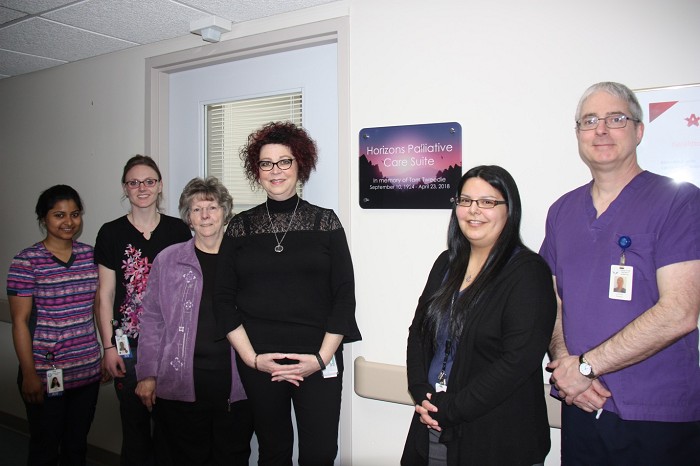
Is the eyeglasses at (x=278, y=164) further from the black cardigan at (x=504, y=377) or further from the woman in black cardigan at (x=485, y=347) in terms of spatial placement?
the black cardigan at (x=504, y=377)

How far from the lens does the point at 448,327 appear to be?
5.52ft

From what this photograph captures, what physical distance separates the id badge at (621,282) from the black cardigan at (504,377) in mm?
172

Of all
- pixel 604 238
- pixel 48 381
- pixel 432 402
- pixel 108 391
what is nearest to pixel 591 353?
pixel 604 238

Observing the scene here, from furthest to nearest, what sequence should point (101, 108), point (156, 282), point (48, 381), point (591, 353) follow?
point (101, 108) < point (48, 381) < point (156, 282) < point (591, 353)

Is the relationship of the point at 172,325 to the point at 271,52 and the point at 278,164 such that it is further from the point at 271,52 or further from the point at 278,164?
the point at 271,52

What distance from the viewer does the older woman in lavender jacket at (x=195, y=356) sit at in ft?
7.33

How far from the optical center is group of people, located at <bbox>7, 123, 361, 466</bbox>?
2049 millimetres

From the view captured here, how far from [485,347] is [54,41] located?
3.03m

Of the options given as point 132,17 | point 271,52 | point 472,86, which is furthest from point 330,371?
point 132,17

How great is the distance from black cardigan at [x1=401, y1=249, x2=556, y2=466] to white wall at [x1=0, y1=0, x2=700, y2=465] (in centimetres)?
51

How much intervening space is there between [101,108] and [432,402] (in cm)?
293

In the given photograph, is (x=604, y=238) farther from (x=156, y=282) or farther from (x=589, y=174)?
(x=156, y=282)

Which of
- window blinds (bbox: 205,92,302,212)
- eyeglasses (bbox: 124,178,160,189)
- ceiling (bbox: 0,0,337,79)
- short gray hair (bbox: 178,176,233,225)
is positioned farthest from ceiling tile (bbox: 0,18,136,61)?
short gray hair (bbox: 178,176,233,225)

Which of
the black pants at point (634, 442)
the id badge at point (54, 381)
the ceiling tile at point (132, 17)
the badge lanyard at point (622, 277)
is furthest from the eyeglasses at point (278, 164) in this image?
the id badge at point (54, 381)
